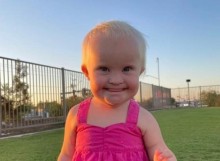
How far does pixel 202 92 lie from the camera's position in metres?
30.6

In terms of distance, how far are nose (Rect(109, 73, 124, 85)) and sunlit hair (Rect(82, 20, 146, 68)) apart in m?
0.15

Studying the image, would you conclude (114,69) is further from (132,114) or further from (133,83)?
(132,114)

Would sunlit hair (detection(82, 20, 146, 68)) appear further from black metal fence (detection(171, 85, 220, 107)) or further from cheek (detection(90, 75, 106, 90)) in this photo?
black metal fence (detection(171, 85, 220, 107))

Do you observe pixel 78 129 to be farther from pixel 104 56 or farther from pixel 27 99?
pixel 27 99

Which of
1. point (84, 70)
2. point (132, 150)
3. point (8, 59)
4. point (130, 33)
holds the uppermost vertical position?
point (8, 59)

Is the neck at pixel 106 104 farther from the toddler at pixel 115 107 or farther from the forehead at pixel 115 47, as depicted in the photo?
the forehead at pixel 115 47

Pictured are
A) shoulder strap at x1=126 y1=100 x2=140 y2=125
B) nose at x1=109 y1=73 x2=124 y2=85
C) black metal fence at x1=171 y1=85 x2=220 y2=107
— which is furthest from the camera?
black metal fence at x1=171 y1=85 x2=220 y2=107

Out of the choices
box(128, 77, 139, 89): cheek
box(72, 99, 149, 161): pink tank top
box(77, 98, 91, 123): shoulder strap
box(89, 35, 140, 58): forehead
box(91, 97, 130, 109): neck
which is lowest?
box(72, 99, 149, 161): pink tank top

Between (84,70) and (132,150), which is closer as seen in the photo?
(132,150)

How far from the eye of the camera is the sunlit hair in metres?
1.53

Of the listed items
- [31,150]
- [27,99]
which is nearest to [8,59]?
[27,99]

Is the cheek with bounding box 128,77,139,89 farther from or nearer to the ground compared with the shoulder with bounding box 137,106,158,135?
farther from the ground

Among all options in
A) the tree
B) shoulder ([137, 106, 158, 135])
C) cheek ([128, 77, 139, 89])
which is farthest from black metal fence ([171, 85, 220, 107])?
cheek ([128, 77, 139, 89])

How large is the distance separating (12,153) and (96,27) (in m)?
3.79
